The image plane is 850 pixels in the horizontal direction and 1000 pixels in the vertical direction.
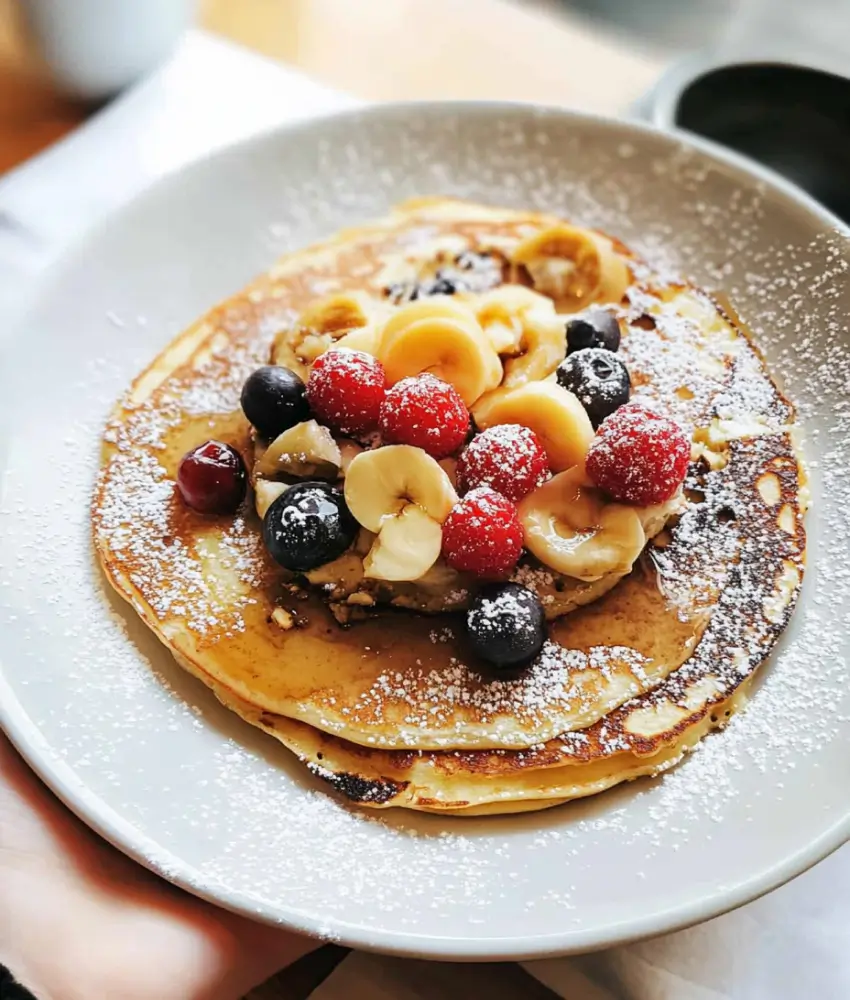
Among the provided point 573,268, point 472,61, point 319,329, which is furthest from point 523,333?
point 472,61

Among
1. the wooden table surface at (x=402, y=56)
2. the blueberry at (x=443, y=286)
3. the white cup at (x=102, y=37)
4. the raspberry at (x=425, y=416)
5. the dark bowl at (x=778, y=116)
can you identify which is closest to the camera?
the raspberry at (x=425, y=416)

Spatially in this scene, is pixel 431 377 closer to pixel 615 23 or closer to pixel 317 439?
pixel 317 439

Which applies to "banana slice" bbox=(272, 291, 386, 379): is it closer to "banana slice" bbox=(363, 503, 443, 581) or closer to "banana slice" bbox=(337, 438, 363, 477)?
"banana slice" bbox=(337, 438, 363, 477)

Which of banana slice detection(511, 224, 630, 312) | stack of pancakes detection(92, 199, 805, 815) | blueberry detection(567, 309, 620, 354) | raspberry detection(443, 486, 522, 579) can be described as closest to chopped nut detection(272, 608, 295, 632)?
stack of pancakes detection(92, 199, 805, 815)

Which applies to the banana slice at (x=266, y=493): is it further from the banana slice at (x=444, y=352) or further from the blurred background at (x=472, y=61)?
the blurred background at (x=472, y=61)

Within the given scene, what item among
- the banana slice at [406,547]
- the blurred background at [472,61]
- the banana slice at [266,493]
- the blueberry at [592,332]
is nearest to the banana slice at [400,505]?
the banana slice at [406,547]

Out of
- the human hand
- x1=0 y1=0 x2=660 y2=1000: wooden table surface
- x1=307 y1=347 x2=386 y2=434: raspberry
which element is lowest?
the human hand

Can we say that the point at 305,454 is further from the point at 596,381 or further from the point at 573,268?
the point at 573,268

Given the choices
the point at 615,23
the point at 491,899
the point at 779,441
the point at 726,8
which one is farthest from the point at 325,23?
the point at 491,899
